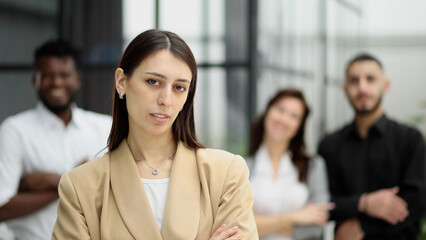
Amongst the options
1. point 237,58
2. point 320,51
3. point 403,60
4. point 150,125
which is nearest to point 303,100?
point 237,58

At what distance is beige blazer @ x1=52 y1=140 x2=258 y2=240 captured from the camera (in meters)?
1.78

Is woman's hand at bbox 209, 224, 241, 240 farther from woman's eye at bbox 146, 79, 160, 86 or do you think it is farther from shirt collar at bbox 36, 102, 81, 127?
shirt collar at bbox 36, 102, 81, 127

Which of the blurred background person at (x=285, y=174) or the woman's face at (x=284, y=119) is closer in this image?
the blurred background person at (x=285, y=174)

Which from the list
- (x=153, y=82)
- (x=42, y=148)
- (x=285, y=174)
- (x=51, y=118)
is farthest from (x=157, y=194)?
(x=285, y=174)

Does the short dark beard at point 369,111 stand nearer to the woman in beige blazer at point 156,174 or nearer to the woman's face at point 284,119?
the woman's face at point 284,119

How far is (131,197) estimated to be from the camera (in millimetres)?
1826

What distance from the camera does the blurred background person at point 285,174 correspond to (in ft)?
11.7

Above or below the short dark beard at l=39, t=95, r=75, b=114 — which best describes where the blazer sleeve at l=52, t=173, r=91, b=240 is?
below

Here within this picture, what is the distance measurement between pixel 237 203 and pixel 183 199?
0.54ft

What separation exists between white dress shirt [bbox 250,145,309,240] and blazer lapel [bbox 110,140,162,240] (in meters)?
1.88

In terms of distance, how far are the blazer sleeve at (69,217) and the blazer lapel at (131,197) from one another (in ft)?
0.36

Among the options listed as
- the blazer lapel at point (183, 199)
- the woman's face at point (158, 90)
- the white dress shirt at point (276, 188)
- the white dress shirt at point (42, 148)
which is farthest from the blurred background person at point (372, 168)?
the woman's face at point (158, 90)

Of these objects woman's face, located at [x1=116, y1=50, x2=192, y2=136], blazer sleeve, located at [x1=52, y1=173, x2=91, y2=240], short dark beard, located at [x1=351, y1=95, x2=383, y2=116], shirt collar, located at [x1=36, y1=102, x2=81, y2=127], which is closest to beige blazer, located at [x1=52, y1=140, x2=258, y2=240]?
blazer sleeve, located at [x1=52, y1=173, x2=91, y2=240]

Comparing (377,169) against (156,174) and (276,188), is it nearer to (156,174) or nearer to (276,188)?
(276,188)
